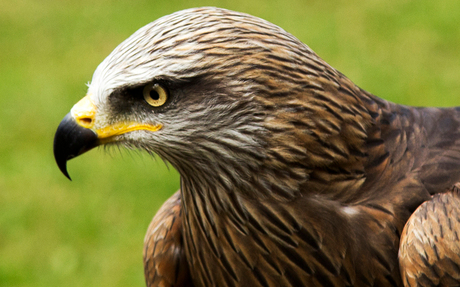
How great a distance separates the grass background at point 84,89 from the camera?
4.98 metres

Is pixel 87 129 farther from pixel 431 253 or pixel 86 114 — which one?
pixel 431 253

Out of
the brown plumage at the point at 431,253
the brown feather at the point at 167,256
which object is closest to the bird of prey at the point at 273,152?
the brown plumage at the point at 431,253

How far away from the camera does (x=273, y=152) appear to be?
2234 mm

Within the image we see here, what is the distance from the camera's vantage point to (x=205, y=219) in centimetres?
249

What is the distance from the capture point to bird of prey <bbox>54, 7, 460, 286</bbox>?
7.14 feet

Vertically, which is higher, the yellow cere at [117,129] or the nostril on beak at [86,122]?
the nostril on beak at [86,122]

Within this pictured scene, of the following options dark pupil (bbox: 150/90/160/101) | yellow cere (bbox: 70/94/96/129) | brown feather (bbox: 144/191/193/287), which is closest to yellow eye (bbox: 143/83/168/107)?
dark pupil (bbox: 150/90/160/101)

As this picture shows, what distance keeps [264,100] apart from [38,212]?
3.71 meters

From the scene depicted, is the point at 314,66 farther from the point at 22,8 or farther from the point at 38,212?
the point at 22,8

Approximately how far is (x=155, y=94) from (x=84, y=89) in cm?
340

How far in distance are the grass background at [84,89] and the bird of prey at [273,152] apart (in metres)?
1.80

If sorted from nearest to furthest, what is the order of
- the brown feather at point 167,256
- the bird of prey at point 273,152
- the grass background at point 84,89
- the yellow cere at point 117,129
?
the bird of prey at point 273,152 → the yellow cere at point 117,129 → the brown feather at point 167,256 → the grass background at point 84,89

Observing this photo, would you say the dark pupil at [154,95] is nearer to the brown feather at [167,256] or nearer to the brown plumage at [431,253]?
the brown feather at [167,256]

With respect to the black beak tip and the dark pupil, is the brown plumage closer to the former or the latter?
the dark pupil
